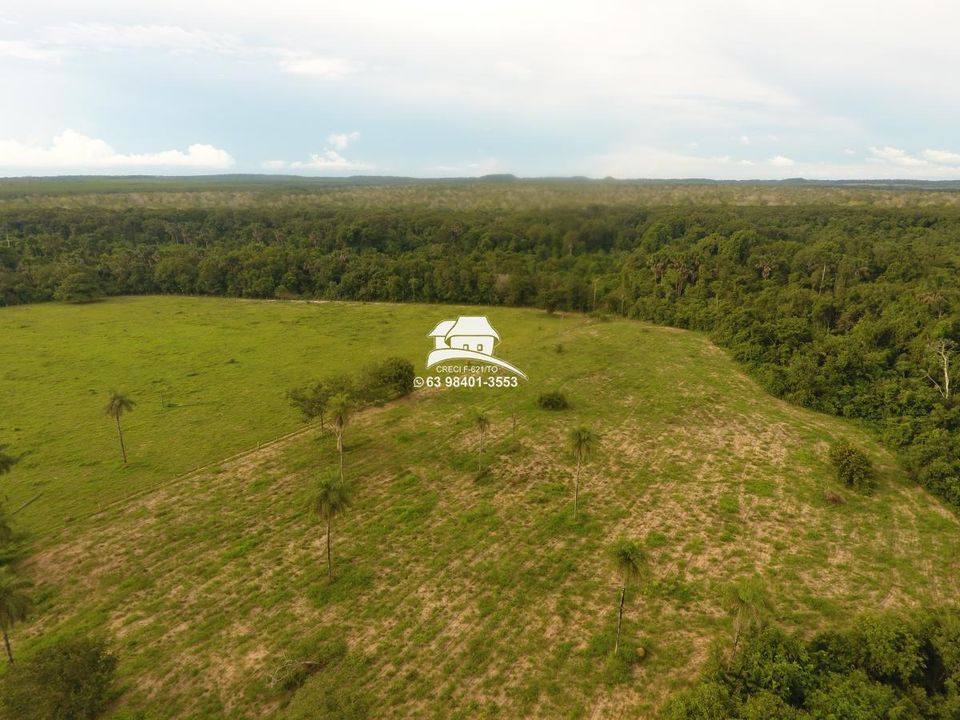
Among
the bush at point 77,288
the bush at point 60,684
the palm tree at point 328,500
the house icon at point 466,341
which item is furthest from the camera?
the bush at point 77,288

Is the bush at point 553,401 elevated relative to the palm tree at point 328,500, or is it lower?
lower

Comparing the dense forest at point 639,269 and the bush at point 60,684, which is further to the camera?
the dense forest at point 639,269

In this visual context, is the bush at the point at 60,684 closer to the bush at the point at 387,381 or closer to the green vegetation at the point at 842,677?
the green vegetation at the point at 842,677

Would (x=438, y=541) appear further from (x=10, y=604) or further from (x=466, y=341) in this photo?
(x=466, y=341)

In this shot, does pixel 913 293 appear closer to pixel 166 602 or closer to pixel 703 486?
pixel 703 486

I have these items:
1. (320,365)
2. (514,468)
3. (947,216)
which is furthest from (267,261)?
(947,216)

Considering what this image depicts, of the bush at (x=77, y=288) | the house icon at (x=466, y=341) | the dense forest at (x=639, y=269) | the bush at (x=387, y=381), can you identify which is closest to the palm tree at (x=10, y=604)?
the bush at (x=387, y=381)

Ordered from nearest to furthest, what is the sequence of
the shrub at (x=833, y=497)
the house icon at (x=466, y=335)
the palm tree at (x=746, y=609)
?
1. the palm tree at (x=746, y=609)
2. the shrub at (x=833, y=497)
3. the house icon at (x=466, y=335)

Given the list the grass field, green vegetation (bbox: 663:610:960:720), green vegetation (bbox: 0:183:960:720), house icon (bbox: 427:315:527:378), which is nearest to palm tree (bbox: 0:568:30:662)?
green vegetation (bbox: 0:183:960:720)

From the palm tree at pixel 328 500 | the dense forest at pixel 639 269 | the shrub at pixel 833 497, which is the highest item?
the dense forest at pixel 639 269
